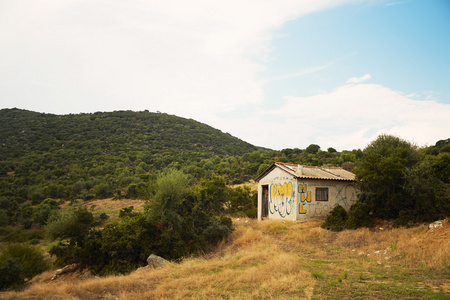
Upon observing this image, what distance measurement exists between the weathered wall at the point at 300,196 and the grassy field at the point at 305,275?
4841 millimetres

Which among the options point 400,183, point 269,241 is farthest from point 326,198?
point 269,241

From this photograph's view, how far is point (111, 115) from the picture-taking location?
75.8 metres

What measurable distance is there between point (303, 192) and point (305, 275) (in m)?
10.2

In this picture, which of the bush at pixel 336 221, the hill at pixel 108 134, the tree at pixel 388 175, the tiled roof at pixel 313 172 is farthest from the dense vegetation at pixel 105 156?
the tree at pixel 388 175

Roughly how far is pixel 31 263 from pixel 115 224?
11.2ft

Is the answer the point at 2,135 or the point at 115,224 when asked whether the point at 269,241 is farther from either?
the point at 2,135

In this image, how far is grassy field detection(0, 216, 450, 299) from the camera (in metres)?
6.78

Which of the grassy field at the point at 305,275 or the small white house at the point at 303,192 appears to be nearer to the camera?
the grassy field at the point at 305,275

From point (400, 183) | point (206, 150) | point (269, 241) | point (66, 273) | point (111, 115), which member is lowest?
point (66, 273)

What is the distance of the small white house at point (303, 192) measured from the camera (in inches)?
703

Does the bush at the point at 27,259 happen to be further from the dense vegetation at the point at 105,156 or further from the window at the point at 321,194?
the window at the point at 321,194

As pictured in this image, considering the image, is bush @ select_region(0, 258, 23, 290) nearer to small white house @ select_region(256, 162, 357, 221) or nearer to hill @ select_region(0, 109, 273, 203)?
hill @ select_region(0, 109, 273, 203)

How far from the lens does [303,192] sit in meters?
17.9

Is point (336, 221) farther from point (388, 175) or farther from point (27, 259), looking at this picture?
point (27, 259)
